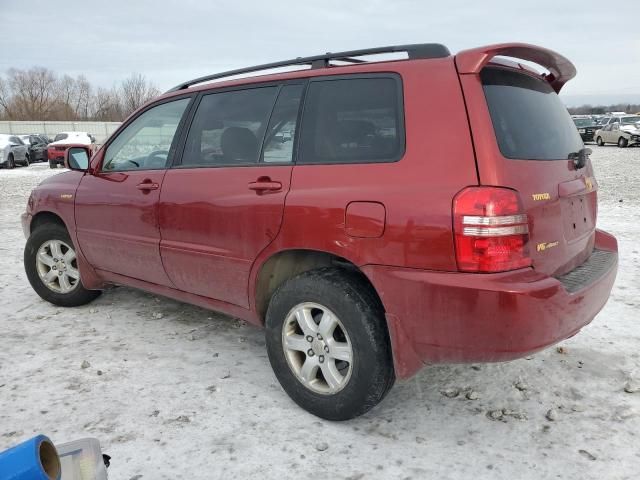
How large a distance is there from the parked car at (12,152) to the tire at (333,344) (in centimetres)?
2454

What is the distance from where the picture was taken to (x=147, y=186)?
3.78m

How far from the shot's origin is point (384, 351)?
269cm

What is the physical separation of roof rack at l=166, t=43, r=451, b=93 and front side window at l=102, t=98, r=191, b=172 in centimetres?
22

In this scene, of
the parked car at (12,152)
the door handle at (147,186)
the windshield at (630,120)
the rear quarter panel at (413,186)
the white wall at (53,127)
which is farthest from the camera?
the white wall at (53,127)

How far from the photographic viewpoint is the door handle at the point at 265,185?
119 inches

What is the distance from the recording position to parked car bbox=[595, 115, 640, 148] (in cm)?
2851

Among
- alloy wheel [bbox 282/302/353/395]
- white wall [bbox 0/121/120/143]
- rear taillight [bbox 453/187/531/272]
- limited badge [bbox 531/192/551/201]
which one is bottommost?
alloy wheel [bbox 282/302/353/395]

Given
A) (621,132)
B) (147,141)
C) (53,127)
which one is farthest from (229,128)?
(53,127)

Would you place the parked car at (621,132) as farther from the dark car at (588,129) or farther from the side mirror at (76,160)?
the side mirror at (76,160)

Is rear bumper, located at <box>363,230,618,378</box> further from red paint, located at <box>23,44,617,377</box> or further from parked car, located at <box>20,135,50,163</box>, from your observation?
parked car, located at <box>20,135,50,163</box>

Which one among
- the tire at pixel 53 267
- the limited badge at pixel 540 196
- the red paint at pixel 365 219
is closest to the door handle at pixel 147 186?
the tire at pixel 53 267

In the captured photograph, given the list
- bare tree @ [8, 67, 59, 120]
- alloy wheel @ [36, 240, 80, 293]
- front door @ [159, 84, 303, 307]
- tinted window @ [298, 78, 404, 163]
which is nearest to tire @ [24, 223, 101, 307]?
alloy wheel @ [36, 240, 80, 293]

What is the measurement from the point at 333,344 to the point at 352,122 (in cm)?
116

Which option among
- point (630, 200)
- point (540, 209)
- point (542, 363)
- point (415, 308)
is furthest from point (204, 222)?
point (630, 200)
